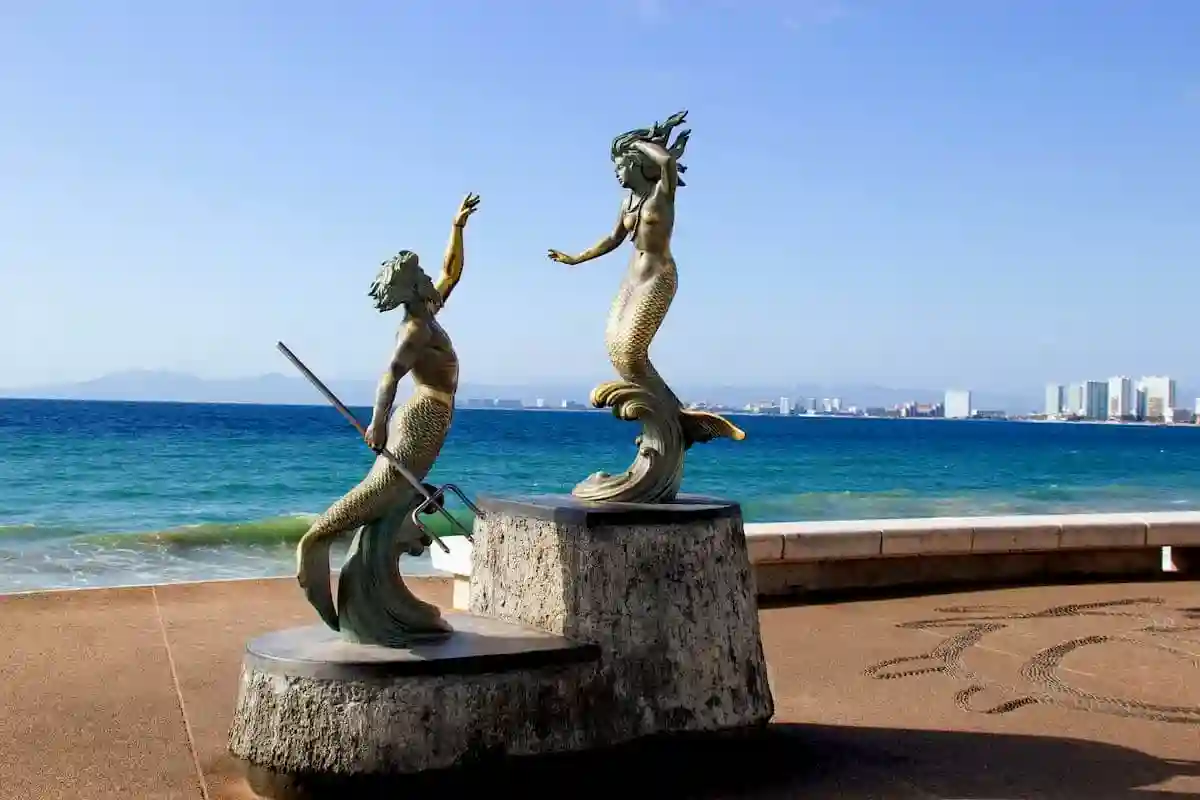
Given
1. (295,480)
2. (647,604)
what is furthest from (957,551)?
(295,480)

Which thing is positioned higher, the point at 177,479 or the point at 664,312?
the point at 664,312

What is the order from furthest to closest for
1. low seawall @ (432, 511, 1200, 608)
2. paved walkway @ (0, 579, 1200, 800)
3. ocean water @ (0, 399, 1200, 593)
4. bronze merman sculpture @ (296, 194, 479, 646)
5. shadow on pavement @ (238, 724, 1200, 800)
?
ocean water @ (0, 399, 1200, 593) → low seawall @ (432, 511, 1200, 608) → paved walkway @ (0, 579, 1200, 800) → bronze merman sculpture @ (296, 194, 479, 646) → shadow on pavement @ (238, 724, 1200, 800)

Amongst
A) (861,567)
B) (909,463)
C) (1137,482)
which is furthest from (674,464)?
(909,463)

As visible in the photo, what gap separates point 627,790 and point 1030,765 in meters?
1.81

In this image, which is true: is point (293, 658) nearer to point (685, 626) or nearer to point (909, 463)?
point (685, 626)

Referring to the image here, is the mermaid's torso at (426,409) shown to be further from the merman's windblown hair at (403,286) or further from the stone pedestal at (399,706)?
the stone pedestal at (399,706)

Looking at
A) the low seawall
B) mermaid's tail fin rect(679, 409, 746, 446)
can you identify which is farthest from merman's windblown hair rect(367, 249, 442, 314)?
the low seawall

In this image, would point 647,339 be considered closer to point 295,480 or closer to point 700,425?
point 700,425

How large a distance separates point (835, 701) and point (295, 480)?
3098 centimetres

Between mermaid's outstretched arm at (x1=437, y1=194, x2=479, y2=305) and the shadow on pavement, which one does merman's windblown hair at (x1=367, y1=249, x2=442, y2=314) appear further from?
the shadow on pavement

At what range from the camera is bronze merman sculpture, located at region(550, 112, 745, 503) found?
590cm

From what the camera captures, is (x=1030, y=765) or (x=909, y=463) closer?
(x=1030, y=765)

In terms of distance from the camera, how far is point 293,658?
483cm

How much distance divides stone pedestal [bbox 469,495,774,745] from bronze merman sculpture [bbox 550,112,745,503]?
0.30 metres
